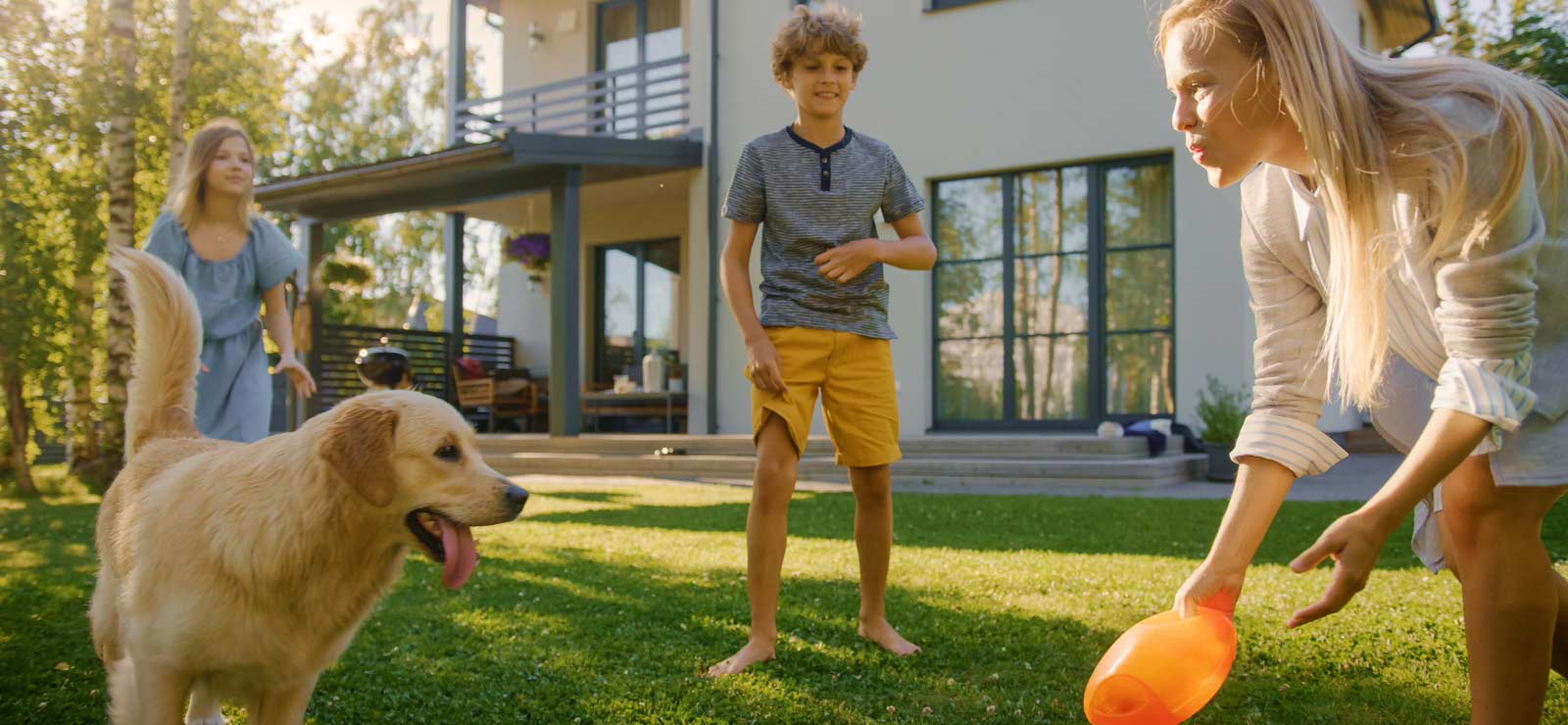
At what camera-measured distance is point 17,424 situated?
12.1 metres

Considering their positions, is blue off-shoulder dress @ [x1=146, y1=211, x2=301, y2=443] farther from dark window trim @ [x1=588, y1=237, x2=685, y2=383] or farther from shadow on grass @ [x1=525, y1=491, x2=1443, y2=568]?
dark window trim @ [x1=588, y1=237, x2=685, y2=383]

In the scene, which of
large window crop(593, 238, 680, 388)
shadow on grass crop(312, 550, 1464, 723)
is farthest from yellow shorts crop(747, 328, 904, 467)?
large window crop(593, 238, 680, 388)

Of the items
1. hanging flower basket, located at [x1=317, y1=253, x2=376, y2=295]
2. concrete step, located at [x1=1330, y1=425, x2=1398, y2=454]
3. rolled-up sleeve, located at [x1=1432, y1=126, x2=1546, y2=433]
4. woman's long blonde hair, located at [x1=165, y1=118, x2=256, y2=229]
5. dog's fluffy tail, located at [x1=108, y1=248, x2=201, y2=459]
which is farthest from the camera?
hanging flower basket, located at [x1=317, y1=253, x2=376, y2=295]

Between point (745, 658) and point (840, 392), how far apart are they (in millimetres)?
859

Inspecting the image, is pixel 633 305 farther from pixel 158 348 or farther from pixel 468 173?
pixel 158 348

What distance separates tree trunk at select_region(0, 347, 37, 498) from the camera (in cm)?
1177

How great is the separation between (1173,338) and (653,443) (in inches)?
221

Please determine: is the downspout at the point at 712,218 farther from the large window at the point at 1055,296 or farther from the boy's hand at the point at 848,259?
the boy's hand at the point at 848,259

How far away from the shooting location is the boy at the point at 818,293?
10.3ft

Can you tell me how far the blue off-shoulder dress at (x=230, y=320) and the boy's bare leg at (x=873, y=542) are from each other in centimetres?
222

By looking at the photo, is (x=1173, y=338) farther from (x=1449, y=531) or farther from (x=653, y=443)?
(x=1449, y=531)

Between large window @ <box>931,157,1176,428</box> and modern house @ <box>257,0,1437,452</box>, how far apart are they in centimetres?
2

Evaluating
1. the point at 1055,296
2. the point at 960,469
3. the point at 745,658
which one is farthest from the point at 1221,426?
the point at 745,658

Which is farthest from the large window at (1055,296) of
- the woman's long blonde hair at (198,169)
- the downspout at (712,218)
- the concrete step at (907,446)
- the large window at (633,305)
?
the woman's long blonde hair at (198,169)
